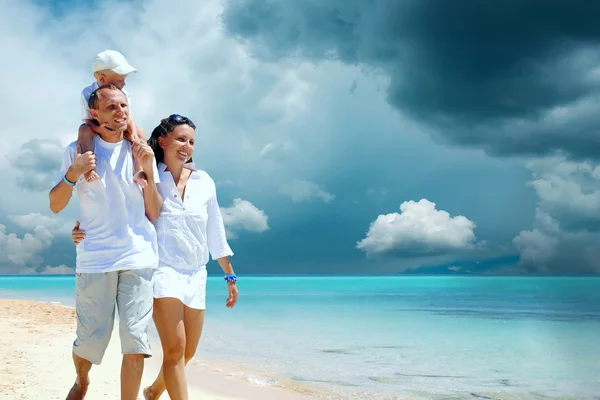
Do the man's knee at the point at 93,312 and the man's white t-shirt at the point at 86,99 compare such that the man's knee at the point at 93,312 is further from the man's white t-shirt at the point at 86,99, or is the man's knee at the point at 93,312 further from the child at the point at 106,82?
the man's white t-shirt at the point at 86,99

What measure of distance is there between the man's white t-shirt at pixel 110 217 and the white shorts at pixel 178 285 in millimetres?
150

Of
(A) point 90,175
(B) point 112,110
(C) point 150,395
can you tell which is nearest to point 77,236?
(A) point 90,175

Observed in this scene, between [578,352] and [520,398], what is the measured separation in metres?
5.17

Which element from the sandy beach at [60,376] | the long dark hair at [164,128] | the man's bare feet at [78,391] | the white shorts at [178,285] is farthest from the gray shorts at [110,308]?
the sandy beach at [60,376]

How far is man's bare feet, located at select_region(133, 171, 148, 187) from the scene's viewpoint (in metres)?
3.45

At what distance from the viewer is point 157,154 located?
3895mm

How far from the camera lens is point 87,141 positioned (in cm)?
342

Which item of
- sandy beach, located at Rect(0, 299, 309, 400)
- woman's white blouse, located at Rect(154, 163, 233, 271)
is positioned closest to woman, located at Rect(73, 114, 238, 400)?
woman's white blouse, located at Rect(154, 163, 233, 271)

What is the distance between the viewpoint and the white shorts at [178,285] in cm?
362

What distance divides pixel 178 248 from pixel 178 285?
215 millimetres

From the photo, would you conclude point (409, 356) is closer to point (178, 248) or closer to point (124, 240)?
point (178, 248)

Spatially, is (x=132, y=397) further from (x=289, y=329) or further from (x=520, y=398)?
(x=289, y=329)

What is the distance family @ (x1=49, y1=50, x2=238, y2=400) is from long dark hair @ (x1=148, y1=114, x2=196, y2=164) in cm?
19

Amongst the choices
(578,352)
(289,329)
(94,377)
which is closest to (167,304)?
(94,377)
